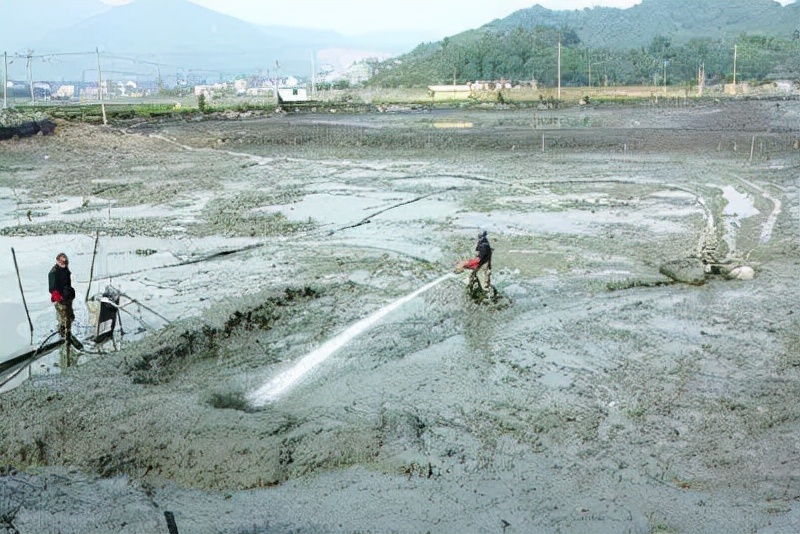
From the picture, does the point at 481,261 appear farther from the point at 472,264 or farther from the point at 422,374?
the point at 422,374

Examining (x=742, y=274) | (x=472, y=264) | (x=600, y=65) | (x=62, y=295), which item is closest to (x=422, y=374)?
(x=472, y=264)

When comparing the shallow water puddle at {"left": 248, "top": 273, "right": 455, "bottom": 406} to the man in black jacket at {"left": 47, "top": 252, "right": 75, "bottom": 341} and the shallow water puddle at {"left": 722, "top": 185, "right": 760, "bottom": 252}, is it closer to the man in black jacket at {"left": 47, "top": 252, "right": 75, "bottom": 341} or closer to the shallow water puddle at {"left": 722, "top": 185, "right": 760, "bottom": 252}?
the man in black jacket at {"left": 47, "top": 252, "right": 75, "bottom": 341}

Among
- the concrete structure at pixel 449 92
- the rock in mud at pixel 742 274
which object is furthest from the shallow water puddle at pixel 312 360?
the concrete structure at pixel 449 92

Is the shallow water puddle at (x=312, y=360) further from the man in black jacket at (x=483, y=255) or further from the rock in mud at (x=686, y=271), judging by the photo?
the rock in mud at (x=686, y=271)

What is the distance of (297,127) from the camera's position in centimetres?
6562

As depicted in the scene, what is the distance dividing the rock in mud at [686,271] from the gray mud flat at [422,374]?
102 millimetres

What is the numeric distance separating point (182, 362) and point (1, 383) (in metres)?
2.61

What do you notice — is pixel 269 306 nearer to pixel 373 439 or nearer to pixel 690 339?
pixel 373 439

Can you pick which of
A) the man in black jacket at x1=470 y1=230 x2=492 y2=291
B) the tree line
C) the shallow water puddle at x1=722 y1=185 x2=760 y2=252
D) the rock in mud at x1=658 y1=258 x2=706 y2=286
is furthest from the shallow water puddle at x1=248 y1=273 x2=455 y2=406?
the tree line

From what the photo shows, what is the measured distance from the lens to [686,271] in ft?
54.9

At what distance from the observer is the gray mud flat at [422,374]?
851cm

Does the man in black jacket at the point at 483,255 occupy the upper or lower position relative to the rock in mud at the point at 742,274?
upper

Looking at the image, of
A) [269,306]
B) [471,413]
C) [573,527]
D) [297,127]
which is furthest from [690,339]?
[297,127]

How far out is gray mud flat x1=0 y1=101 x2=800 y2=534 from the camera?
8.51 m
